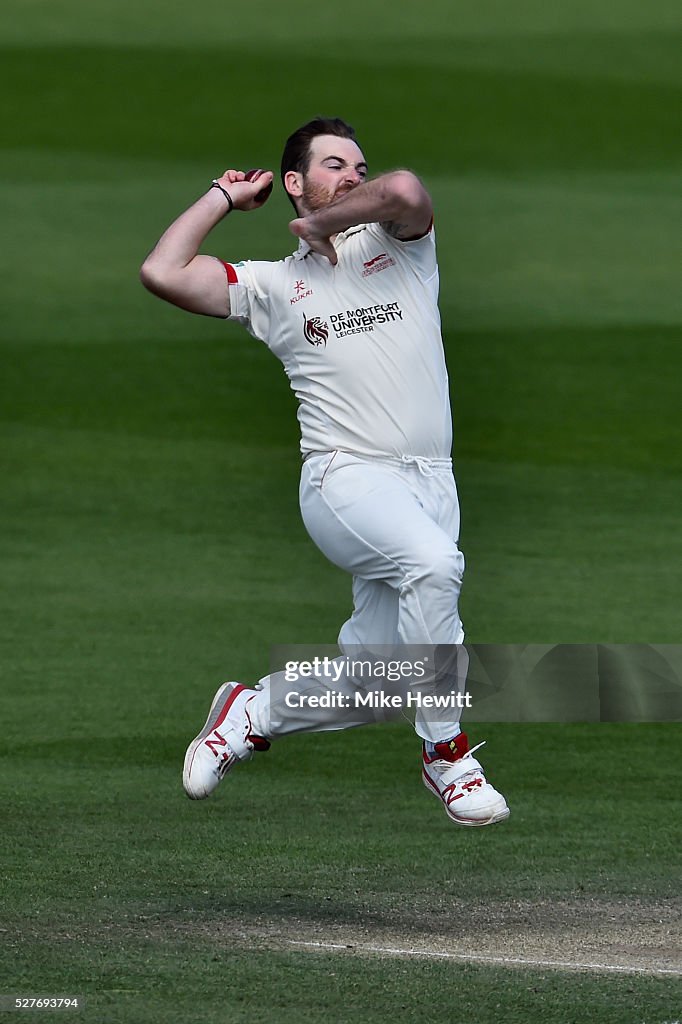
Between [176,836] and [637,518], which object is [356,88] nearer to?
[637,518]

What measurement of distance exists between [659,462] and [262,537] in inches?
154

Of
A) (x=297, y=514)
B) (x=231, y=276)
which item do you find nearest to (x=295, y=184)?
(x=231, y=276)

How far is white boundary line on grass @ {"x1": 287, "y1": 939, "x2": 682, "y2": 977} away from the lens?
628cm

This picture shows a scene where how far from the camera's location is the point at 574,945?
6574mm

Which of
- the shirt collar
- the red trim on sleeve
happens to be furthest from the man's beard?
the red trim on sleeve

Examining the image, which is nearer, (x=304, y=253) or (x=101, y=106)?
(x=304, y=253)

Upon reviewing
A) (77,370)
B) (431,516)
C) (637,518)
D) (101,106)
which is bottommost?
(431,516)

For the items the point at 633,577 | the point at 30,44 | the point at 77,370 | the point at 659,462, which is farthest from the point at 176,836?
the point at 30,44

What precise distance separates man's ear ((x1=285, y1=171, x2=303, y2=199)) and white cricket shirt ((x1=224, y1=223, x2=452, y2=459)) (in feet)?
0.55

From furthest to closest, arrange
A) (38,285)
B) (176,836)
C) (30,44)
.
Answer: (30,44) < (38,285) < (176,836)

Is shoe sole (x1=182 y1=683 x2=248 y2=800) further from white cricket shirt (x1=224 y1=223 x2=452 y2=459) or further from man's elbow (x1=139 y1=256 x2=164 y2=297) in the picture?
man's elbow (x1=139 y1=256 x2=164 y2=297)

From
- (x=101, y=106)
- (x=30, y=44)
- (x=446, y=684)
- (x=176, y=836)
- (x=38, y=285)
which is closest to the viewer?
(x=446, y=684)

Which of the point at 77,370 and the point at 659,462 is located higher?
the point at 77,370

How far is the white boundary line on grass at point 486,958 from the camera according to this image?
628 cm
